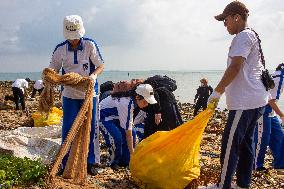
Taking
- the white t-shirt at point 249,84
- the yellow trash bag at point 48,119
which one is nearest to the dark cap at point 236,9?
the white t-shirt at point 249,84

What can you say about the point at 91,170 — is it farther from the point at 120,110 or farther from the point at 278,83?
Result: the point at 278,83

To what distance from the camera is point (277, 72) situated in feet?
23.7

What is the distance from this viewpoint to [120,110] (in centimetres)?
652

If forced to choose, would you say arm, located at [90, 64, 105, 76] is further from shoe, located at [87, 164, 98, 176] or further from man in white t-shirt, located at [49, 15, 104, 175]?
shoe, located at [87, 164, 98, 176]

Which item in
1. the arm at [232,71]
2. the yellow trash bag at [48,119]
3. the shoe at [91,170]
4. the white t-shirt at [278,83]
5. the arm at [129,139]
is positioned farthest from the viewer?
the yellow trash bag at [48,119]

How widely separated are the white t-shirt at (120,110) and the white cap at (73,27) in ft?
4.77

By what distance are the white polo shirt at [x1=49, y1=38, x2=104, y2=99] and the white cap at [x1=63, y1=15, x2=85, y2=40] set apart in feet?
0.66

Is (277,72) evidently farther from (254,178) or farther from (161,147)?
(161,147)

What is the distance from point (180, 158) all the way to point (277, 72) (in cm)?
303

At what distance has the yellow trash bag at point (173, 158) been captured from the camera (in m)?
5.09

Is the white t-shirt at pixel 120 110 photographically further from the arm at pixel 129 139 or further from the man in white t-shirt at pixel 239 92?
the man in white t-shirt at pixel 239 92

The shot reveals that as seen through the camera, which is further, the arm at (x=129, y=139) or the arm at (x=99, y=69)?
the arm at (x=129, y=139)

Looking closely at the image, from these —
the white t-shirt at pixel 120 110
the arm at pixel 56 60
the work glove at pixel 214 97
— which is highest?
the arm at pixel 56 60

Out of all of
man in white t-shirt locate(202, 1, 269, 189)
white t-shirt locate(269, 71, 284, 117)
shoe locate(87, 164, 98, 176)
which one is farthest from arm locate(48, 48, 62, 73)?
white t-shirt locate(269, 71, 284, 117)
